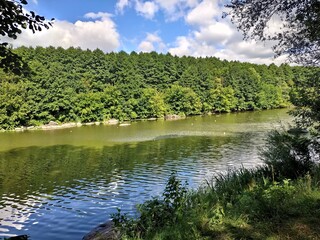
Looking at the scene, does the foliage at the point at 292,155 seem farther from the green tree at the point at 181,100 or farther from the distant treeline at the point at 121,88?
the green tree at the point at 181,100

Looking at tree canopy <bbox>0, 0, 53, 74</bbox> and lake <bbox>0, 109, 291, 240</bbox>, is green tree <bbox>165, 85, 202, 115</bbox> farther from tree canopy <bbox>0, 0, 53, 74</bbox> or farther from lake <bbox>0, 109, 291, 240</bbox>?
tree canopy <bbox>0, 0, 53, 74</bbox>

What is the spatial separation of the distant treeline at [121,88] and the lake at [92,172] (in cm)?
2199

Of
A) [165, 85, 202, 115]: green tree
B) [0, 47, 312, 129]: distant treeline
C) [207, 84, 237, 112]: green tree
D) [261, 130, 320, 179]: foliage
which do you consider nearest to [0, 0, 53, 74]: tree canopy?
[261, 130, 320, 179]: foliage

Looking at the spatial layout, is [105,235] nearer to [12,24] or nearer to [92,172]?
[12,24]

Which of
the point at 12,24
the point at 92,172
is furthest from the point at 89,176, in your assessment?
the point at 12,24

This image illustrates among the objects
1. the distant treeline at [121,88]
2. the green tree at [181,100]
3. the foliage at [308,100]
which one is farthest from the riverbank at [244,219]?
the green tree at [181,100]

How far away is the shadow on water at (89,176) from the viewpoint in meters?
16.1

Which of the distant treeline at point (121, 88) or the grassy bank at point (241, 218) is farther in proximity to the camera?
the distant treeline at point (121, 88)

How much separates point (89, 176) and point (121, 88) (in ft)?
181

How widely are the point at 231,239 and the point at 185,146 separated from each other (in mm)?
30503

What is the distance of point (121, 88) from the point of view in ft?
257

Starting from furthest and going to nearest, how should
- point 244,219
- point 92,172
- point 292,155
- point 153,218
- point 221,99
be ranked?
1. point 221,99
2. point 92,172
3. point 292,155
4. point 153,218
5. point 244,219

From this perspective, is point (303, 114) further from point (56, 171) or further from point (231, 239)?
point (56, 171)

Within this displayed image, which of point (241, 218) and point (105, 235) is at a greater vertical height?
point (241, 218)
